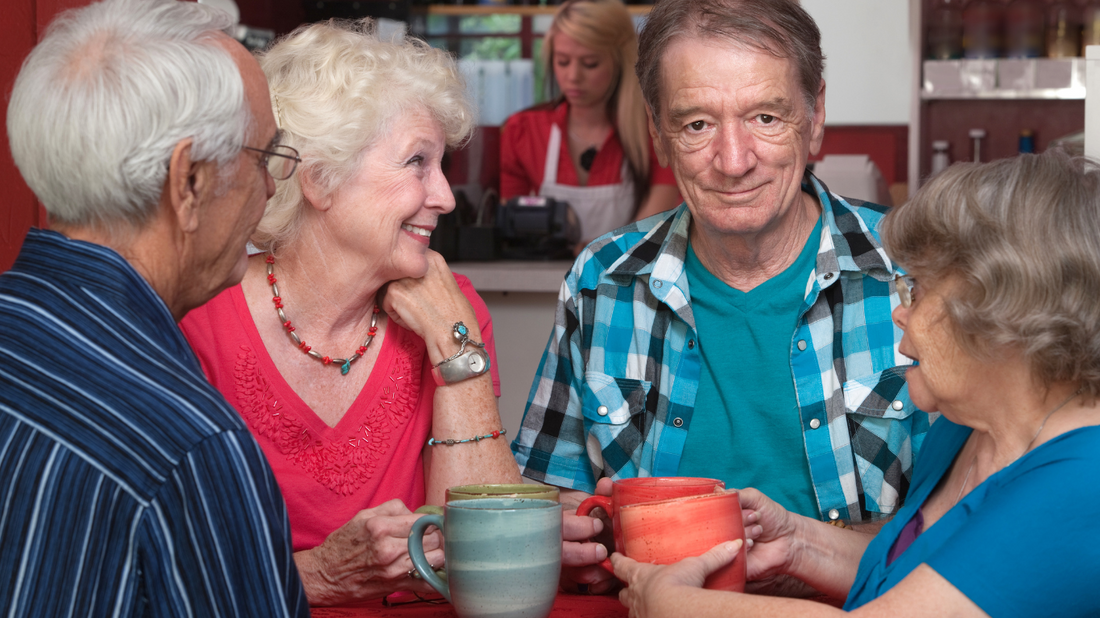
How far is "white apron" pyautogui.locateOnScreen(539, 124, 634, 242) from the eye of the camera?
3.94 m

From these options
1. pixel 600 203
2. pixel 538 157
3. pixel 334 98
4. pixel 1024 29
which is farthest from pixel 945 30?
pixel 334 98

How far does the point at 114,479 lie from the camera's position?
2.38ft

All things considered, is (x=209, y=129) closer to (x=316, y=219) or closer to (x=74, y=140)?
(x=74, y=140)

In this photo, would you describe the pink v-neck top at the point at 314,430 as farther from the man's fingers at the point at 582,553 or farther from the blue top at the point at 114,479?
the blue top at the point at 114,479

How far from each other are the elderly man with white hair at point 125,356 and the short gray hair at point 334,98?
509mm

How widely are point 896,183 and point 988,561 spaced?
3.70 m

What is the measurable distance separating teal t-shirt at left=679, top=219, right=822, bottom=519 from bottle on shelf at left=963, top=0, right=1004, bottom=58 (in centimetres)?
271

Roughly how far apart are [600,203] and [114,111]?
3.21 meters

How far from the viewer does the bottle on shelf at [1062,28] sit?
3.77 m

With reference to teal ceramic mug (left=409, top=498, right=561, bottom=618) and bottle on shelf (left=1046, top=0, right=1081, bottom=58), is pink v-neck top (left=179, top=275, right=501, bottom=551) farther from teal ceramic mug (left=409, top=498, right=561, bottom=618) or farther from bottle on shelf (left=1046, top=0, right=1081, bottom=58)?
bottle on shelf (left=1046, top=0, right=1081, bottom=58)

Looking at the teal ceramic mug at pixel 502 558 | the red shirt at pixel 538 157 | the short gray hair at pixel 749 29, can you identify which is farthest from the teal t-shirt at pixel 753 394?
the red shirt at pixel 538 157

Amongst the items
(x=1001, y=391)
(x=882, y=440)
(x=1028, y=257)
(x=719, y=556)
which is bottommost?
(x=882, y=440)

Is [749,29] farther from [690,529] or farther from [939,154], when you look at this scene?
[939,154]

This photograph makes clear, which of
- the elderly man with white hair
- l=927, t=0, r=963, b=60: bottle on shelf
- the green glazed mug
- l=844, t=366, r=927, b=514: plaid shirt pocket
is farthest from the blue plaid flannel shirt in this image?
l=927, t=0, r=963, b=60: bottle on shelf
